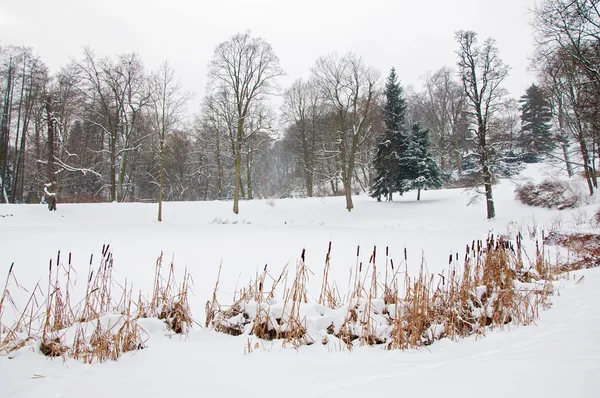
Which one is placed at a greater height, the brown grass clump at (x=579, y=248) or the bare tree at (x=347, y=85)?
the bare tree at (x=347, y=85)

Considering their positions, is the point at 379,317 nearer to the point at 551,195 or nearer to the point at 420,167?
the point at 551,195

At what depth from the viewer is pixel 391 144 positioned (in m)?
22.4

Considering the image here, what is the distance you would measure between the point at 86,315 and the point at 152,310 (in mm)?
627

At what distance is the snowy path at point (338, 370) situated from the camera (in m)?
1.53

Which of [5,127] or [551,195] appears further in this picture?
[5,127]

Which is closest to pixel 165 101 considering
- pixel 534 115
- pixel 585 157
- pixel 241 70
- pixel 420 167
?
pixel 241 70

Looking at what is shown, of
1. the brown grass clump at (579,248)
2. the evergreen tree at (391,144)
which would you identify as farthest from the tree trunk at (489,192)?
the brown grass clump at (579,248)

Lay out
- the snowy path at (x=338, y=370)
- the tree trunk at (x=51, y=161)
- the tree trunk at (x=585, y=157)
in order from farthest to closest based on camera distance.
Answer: the tree trunk at (x=51, y=161) → the tree trunk at (x=585, y=157) → the snowy path at (x=338, y=370)

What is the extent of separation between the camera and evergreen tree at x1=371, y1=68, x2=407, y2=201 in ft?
72.3

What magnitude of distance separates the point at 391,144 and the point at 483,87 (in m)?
7.23

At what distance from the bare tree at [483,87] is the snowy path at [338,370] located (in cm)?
1621

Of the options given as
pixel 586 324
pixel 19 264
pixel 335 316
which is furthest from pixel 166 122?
pixel 586 324

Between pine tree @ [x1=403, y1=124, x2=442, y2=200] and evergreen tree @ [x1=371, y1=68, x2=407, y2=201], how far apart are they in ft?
2.26

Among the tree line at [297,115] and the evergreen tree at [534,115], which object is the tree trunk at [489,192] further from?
the evergreen tree at [534,115]
